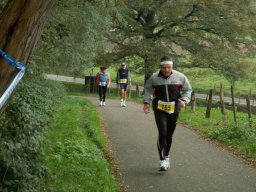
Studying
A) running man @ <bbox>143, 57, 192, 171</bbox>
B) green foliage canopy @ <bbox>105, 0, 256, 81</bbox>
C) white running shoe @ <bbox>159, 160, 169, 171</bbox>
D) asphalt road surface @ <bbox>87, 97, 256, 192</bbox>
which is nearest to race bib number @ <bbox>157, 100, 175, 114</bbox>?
running man @ <bbox>143, 57, 192, 171</bbox>

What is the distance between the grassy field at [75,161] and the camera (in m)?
6.73

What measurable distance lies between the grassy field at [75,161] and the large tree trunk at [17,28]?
2.52 m

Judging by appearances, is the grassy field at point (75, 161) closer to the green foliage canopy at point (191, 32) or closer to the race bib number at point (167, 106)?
the race bib number at point (167, 106)

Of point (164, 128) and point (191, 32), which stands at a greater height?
point (191, 32)

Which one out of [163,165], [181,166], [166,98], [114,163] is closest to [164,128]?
[166,98]

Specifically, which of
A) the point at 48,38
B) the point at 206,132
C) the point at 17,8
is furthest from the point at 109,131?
the point at 17,8

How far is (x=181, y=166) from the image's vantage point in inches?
340

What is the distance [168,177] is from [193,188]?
699 mm

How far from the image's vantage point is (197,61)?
32.5 metres

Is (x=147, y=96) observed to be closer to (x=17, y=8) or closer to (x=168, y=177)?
(x=168, y=177)

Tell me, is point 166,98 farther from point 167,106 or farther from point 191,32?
Result: point 191,32

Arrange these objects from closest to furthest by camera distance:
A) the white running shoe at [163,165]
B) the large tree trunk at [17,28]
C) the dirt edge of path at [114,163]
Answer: the large tree trunk at [17,28]
the dirt edge of path at [114,163]
the white running shoe at [163,165]

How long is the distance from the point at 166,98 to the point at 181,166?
142 centimetres

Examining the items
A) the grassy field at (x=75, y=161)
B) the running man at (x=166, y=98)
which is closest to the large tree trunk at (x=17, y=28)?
the grassy field at (x=75, y=161)
